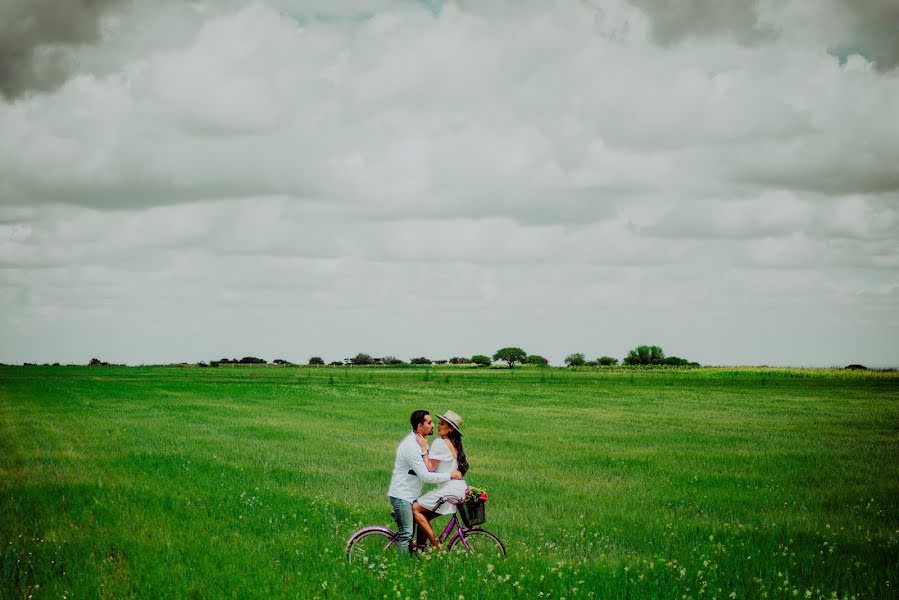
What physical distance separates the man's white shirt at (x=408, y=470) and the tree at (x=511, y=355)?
6659 inches

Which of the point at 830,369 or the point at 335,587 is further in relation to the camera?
the point at 830,369

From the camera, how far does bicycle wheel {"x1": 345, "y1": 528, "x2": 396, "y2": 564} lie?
38.4ft

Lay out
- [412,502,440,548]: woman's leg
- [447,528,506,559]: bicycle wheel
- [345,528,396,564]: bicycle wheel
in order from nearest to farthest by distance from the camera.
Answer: [412,502,440,548]: woman's leg, [345,528,396,564]: bicycle wheel, [447,528,506,559]: bicycle wheel

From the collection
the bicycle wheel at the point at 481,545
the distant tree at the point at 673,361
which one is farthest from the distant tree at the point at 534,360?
the bicycle wheel at the point at 481,545

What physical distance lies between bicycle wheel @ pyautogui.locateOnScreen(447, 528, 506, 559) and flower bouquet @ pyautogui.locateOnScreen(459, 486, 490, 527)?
18.8 inches

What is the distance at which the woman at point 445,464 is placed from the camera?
1116 cm

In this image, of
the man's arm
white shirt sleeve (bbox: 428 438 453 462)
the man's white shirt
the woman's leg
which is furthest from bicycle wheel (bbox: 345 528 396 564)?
white shirt sleeve (bbox: 428 438 453 462)

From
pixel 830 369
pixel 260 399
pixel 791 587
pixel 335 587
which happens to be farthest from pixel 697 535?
pixel 830 369

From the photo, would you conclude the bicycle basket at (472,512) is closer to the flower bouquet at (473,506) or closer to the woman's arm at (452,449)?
the flower bouquet at (473,506)

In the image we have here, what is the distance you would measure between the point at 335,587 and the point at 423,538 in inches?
68.2

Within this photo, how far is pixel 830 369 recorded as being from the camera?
108 meters

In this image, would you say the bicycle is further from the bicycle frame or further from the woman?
the woman

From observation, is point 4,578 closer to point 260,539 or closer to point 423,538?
point 260,539

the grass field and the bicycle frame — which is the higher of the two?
the bicycle frame
